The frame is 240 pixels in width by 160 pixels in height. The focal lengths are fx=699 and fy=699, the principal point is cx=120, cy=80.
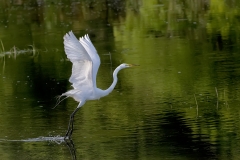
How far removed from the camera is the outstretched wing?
32.0ft

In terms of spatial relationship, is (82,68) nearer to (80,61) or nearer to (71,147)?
(80,61)

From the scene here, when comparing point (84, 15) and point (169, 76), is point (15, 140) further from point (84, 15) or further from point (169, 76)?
point (84, 15)

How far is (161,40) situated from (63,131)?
370 inches

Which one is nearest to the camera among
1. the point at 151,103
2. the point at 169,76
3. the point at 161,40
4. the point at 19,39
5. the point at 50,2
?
the point at 151,103

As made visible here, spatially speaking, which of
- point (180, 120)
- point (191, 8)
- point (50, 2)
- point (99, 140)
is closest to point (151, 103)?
point (180, 120)

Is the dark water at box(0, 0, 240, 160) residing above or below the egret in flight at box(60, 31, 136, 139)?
below

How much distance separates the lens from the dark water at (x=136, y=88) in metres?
9.38

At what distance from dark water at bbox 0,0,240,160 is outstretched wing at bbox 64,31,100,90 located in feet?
2.28

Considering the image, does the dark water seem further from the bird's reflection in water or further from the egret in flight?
the egret in flight

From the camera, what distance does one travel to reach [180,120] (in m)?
10.5

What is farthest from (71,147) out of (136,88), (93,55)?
(136,88)

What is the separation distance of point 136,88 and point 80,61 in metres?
3.50

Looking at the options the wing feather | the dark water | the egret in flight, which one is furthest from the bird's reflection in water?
the wing feather

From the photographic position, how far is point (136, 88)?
13.5 metres
